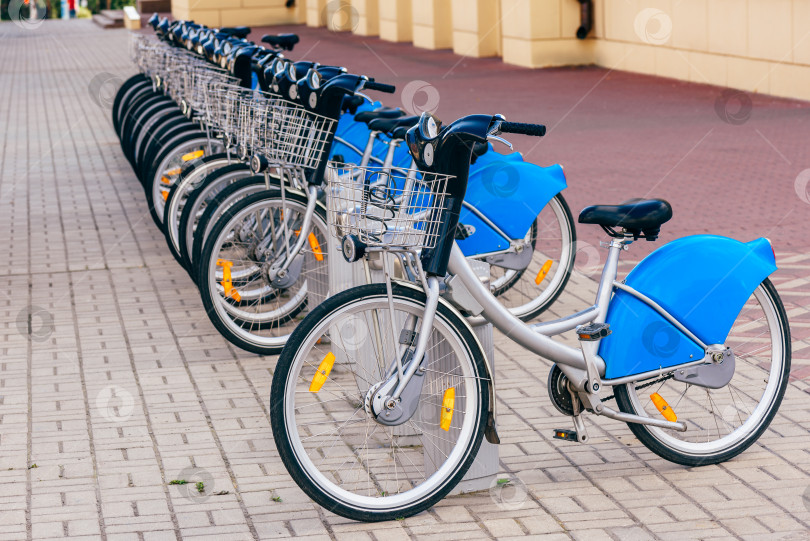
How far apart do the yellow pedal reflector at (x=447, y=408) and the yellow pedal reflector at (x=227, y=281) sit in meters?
2.27

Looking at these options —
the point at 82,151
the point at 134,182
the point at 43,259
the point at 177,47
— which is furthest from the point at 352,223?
the point at 82,151

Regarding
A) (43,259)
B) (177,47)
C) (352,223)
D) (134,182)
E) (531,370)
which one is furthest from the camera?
(134,182)

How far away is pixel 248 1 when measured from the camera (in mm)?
40469

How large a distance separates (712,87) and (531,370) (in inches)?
502

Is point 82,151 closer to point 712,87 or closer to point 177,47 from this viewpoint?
point 177,47

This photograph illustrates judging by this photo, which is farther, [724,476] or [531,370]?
[531,370]

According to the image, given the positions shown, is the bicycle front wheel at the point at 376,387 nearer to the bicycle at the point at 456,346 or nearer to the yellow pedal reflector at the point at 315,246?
the bicycle at the point at 456,346

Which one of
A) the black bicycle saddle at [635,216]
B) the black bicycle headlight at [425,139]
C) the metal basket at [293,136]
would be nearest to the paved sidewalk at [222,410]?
the black bicycle saddle at [635,216]

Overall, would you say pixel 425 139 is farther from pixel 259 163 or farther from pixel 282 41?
pixel 282 41

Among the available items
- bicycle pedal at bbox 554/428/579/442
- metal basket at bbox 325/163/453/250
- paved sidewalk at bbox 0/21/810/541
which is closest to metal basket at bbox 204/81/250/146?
paved sidewalk at bbox 0/21/810/541

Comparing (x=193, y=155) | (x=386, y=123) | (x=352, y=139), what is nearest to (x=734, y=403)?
(x=386, y=123)

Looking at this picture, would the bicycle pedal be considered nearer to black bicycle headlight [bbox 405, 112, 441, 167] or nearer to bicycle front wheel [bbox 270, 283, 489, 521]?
bicycle front wheel [bbox 270, 283, 489, 521]

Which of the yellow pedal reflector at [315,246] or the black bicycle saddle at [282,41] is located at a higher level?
the black bicycle saddle at [282,41]

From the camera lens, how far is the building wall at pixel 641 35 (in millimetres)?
15820
